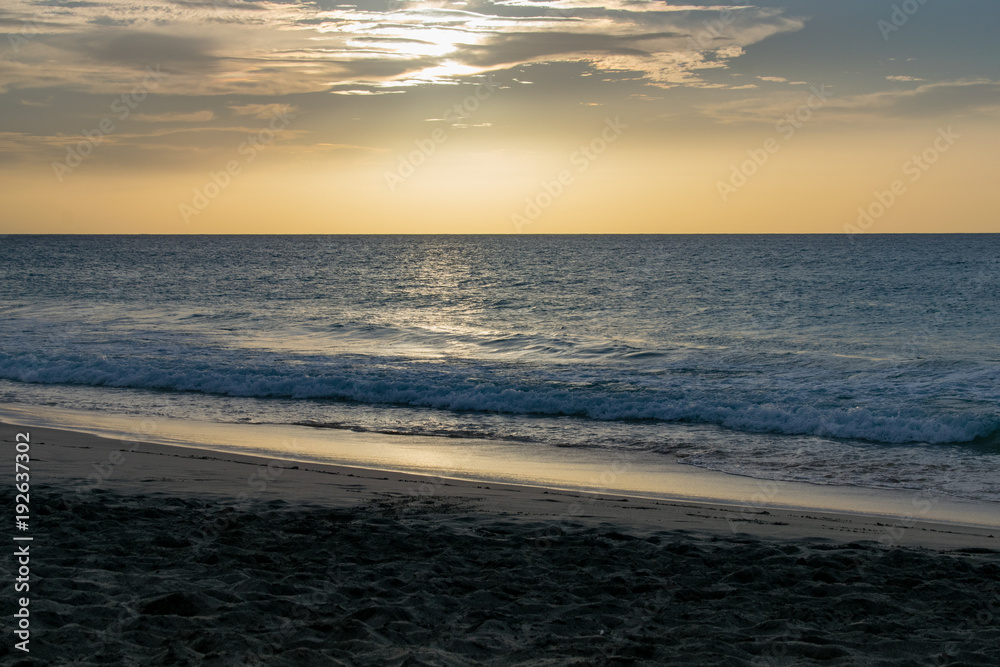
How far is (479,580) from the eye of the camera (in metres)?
5.81

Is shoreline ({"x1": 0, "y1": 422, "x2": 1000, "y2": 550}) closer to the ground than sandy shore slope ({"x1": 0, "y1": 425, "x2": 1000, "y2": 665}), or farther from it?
closer to the ground

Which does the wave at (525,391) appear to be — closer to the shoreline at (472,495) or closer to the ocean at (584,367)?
the ocean at (584,367)

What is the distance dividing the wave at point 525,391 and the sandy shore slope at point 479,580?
5997 millimetres

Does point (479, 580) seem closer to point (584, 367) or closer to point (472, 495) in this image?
point (472, 495)

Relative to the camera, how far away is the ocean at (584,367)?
1309cm

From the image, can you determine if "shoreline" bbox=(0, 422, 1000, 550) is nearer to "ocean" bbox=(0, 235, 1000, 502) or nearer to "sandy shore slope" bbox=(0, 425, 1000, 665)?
"sandy shore slope" bbox=(0, 425, 1000, 665)

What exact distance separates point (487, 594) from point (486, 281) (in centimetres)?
4841

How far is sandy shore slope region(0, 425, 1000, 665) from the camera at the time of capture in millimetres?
4594

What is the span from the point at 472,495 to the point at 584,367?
39.4 ft

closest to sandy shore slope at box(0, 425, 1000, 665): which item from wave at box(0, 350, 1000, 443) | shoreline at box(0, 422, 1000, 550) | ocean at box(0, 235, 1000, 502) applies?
shoreline at box(0, 422, 1000, 550)

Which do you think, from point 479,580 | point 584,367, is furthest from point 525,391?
point 479,580

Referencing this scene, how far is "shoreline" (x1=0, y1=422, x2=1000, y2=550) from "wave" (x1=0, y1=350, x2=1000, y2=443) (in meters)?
5.73

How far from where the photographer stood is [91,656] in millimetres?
4270

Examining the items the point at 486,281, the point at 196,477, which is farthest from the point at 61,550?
the point at 486,281
